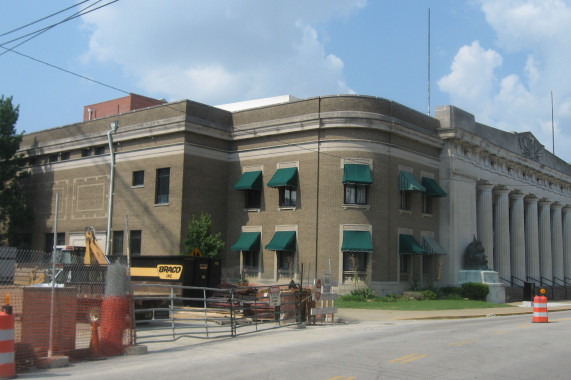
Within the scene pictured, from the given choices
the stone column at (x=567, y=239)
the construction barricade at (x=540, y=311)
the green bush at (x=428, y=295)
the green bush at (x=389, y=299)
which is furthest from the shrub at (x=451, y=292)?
the stone column at (x=567, y=239)

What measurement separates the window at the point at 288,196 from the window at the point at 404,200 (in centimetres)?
662

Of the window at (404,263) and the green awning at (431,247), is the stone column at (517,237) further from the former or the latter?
the window at (404,263)

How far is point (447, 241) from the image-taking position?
132 ft

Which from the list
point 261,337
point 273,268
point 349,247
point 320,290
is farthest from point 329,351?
point 273,268

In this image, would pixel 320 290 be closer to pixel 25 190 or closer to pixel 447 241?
pixel 447 241

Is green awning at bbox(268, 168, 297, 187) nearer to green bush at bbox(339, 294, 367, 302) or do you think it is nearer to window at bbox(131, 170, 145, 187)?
green bush at bbox(339, 294, 367, 302)

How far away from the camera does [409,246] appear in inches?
1425

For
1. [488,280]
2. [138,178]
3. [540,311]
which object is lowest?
[540,311]

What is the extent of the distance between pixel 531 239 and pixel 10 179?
43.2 meters

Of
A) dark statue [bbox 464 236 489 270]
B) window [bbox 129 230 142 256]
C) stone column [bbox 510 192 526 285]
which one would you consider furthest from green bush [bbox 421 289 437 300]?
window [bbox 129 230 142 256]

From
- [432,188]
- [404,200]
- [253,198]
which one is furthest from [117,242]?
[432,188]

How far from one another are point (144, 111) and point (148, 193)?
5.56m

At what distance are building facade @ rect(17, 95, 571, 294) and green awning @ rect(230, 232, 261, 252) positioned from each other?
0.29 feet

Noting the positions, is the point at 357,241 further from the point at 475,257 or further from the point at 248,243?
the point at 475,257
